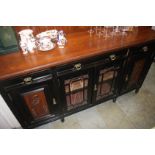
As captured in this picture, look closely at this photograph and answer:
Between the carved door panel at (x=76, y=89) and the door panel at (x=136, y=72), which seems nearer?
the carved door panel at (x=76, y=89)

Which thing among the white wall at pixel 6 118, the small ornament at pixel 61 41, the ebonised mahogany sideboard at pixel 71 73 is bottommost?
the white wall at pixel 6 118

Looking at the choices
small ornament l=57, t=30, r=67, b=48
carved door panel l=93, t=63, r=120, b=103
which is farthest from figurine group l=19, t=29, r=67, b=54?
carved door panel l=93, t=63, r=120, b=103

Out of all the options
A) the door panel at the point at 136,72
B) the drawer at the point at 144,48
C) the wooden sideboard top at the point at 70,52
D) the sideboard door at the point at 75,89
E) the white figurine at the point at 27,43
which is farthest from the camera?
the door panel at the point at 136,72

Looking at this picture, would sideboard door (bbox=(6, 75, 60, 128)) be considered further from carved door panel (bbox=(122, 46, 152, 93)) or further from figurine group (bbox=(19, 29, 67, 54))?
carved door panel (bbox=(122, 46, 152, 93))

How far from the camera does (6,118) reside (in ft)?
4.36

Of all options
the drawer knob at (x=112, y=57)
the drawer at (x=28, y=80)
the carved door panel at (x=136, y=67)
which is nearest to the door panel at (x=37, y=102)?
the drawer at (x=28, y=80)

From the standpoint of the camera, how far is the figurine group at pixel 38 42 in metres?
1.12

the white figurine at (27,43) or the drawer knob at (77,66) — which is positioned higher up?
the white figurine at (27,43)

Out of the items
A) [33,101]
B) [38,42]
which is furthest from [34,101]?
[38,42]

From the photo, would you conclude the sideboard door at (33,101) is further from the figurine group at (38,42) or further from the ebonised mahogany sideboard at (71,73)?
the figurine group at (38,42)

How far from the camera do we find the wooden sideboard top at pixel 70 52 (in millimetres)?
985

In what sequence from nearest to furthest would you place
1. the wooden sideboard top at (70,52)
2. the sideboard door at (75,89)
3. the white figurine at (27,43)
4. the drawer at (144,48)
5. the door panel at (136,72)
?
the wooden sideboard top at (70,52), the white figurine at (27,43), the sideboard door at (75,89), the drawer at (144,48), the door panel at (136,72)
